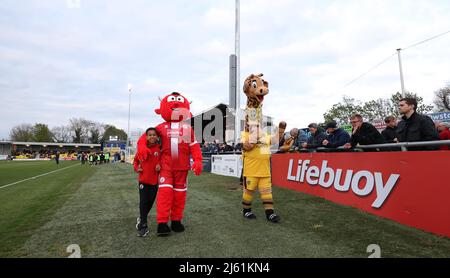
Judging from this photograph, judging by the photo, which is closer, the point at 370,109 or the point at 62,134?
Result: the point at 370,109

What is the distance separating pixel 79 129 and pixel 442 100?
3761 inches

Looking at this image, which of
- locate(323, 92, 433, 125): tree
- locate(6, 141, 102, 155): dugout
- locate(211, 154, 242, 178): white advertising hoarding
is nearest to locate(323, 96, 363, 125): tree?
locate(323, 92, 433, 125): tree

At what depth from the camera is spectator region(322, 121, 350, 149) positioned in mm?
6648

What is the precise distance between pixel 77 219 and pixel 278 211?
3621mm

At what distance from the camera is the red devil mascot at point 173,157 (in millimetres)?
4320

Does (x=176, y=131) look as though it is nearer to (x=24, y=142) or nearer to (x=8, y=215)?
(x=8, y=215)

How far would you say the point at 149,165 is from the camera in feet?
14.6

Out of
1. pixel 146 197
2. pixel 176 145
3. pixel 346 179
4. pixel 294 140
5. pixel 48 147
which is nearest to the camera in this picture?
pixel 146 197

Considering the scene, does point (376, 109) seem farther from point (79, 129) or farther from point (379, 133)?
point (79, 129)

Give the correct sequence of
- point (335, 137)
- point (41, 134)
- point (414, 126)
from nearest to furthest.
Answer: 1. point (414, 126)
2. point (335, 137)
3. point (41, 134)

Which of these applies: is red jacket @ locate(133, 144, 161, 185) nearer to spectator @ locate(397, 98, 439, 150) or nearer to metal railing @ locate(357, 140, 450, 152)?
metal railing @ locate(357, 140, 450, 152)

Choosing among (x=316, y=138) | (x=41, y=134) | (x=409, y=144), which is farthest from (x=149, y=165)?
(x=41, y=134)

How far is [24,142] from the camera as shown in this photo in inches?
3467
